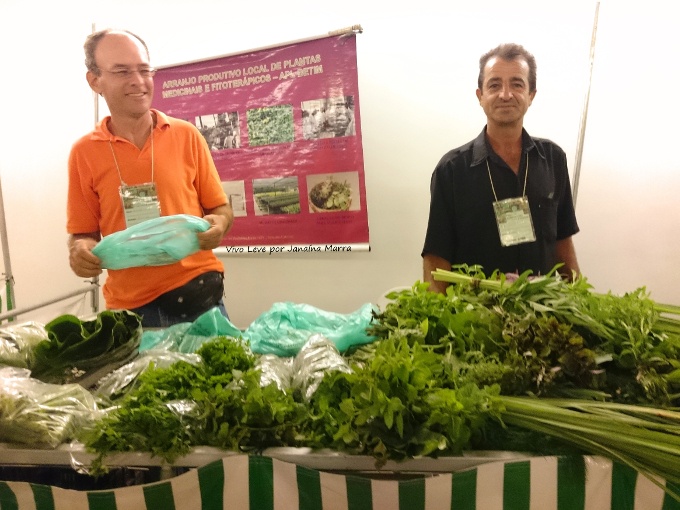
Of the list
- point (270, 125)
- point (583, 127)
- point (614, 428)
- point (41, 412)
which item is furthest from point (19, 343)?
point (583, 127)

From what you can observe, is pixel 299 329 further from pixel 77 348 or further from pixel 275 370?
pixel 77 348

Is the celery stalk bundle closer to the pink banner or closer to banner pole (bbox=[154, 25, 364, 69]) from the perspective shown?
the pink banner

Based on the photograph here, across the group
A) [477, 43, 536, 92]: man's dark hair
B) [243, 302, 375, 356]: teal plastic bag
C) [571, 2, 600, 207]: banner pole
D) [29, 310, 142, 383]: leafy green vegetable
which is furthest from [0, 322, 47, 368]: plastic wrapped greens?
[571, 2, 600, 207]: banner pole

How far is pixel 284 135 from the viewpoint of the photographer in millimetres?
2771

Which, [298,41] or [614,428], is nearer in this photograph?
[614,428]

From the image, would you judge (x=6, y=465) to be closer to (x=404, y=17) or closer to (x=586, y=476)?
(x=586, y=476)

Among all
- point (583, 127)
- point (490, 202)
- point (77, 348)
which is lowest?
point (77, 348)

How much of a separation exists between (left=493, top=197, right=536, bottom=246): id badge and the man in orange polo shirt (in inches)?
43.0

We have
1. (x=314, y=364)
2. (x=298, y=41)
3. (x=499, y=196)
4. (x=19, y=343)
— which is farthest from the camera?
(x=298, y=41)

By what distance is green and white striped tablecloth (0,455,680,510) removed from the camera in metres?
0.95

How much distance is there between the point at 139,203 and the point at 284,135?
1.17 m

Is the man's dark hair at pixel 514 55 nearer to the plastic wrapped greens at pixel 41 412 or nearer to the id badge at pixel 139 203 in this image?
the id badge at pixel 139 203

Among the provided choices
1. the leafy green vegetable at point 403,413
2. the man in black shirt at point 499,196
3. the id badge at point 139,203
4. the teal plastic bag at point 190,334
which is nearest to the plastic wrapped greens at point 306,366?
the leafy green vegetable at point 403,413

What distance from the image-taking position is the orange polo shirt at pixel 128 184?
182 centimetres
